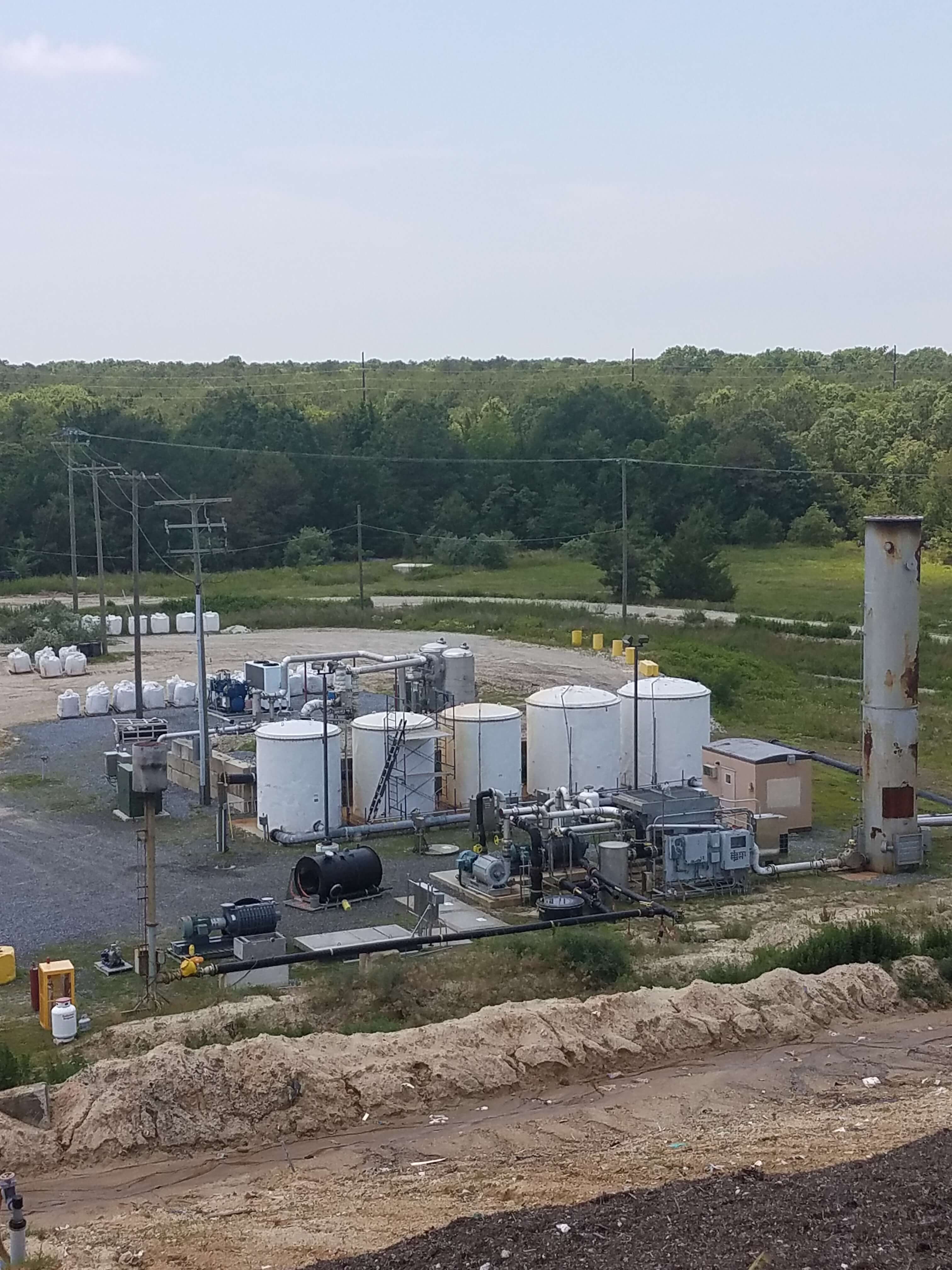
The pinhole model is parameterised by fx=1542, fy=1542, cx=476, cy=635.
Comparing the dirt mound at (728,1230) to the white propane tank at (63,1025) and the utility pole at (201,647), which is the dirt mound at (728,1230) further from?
the utility pole at (201,647)

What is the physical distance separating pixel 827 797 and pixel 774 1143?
1687 cm

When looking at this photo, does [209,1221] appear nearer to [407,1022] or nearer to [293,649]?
[407,1022]

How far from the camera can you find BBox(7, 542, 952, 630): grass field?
62.6 meters

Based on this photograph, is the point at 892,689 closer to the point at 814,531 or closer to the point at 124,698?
the point at 124,698

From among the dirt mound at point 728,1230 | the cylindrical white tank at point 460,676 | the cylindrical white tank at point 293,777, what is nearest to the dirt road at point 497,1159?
the dirt mound at point 728,1230

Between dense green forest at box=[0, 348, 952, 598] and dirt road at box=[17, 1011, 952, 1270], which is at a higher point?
dense green forest at box=[0, 348, 952, 598]

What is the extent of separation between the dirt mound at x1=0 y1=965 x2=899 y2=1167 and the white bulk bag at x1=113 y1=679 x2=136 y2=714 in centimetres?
2268

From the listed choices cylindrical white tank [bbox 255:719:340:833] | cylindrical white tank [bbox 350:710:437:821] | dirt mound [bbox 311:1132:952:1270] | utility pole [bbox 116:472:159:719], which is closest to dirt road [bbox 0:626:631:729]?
utility pole [bbox 116:472:159:719]

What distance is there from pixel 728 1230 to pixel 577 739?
17037 millimetres

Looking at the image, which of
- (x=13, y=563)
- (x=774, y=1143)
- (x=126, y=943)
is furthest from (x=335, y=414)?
(x=774, y=1143)

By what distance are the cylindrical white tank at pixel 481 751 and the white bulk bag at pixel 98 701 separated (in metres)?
12.8

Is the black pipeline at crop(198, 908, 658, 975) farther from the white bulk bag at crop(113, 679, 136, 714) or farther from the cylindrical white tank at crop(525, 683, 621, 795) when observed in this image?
the white bulk bag at crop(113, 679, 136, 714)

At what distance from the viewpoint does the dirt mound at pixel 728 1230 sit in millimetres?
9688

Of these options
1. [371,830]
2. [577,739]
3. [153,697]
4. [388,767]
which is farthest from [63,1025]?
[153,697]
